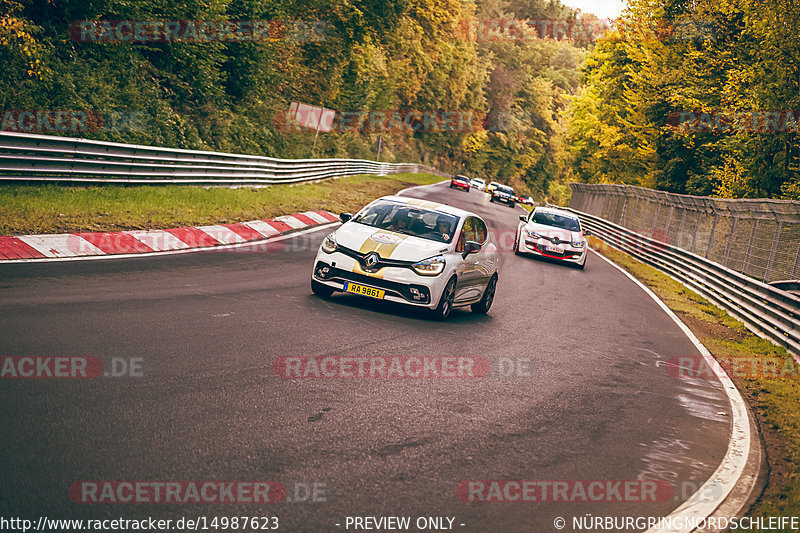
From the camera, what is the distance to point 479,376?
7902mm

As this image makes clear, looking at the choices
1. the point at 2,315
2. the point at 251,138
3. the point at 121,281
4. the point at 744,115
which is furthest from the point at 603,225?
the point at 2,315

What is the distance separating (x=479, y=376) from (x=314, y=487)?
12.0ft

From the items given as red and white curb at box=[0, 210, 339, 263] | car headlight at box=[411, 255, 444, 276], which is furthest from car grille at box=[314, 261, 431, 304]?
red and white curb at box=[0, 210, 339, 263]

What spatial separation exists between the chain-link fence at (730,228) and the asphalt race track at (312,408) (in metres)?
5.97

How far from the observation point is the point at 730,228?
63.2ft

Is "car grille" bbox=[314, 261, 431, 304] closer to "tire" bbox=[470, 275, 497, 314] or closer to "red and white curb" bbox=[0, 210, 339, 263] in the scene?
"tire" bbox=[470, 275, 497, 314]

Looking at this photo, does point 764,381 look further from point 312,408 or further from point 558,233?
point 558,233

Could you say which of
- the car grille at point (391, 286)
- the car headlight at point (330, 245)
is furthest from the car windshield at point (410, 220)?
the car grille at point (391, 286)

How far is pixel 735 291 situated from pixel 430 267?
374 inches

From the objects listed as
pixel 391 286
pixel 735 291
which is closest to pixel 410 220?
pixel 391 286

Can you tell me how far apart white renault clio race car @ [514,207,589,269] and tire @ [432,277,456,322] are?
12.1 m

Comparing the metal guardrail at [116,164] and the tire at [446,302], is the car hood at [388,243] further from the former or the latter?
the metal guardrail at [116,164]

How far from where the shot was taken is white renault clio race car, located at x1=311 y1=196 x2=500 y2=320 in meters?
10.2

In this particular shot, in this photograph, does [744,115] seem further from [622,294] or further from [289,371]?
[289,371]
